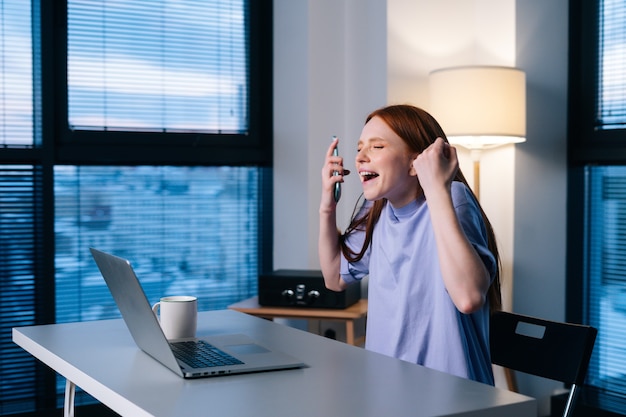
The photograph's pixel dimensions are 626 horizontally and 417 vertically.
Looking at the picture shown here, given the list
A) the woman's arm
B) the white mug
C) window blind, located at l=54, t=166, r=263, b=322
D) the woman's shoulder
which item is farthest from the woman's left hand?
window blind, located at l=54, t=166, r=263, b=322

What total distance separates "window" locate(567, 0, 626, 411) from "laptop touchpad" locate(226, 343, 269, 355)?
2329 mm

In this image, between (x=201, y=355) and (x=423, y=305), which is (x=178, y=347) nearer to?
(x=201, y=355)

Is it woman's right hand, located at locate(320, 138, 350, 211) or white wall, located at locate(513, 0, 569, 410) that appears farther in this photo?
white wall, located at locate(513, 0, 569, 410)

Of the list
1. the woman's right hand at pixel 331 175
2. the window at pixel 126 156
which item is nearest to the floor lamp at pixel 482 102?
the window at pixel 126 156

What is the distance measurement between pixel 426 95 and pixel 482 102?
431 millimetres

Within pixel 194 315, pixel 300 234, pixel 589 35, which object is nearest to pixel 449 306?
pixel 194 315

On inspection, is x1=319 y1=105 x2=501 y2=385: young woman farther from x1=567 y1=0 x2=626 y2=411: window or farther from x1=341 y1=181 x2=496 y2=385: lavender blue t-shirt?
x1=567 y1=0 x2=626 y2=411: window

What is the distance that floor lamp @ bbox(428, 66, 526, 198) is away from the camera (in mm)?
3285

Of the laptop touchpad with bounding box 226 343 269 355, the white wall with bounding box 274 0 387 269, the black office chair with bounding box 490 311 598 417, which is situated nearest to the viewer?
the laptop touchpad with bounding box 226 343 269 355

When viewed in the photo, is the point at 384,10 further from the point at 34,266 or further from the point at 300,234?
the point at 34,266

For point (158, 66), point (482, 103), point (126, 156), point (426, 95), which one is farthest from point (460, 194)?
point (158, 66)

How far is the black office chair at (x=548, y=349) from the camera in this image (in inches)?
71.4

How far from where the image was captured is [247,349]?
5.64ft

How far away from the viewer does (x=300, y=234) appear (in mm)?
3877
